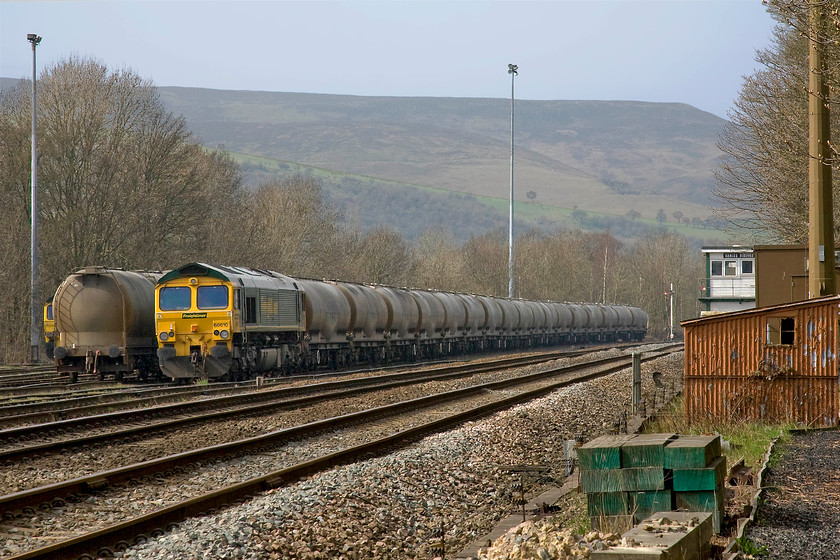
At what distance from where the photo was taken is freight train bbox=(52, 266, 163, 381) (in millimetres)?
27891

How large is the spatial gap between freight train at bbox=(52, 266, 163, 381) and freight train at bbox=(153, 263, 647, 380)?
3.51 ft

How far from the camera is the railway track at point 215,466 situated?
310 inches

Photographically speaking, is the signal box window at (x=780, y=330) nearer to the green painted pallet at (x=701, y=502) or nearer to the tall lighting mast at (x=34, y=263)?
the green painted pallet at (x=701, y=502)

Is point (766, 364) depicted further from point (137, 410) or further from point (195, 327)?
point (195, 327)

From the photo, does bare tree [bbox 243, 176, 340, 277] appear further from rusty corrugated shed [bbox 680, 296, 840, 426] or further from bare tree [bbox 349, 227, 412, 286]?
rusty corrugated shed [bbox 680, 296, 840, 426]

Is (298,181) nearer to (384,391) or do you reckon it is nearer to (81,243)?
(81,243)

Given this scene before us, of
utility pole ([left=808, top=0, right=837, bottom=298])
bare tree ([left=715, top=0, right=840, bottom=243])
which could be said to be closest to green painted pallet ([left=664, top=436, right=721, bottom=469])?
utility pole ([left=808, top=0, right=837, bottom=298])

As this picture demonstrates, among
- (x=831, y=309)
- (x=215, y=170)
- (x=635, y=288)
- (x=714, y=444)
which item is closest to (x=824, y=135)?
(x=831, y=309)

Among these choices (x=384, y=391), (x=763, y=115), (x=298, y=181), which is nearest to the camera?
(x=384, y=391)

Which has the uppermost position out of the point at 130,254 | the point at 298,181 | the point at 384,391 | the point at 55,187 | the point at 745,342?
the point at 298,181

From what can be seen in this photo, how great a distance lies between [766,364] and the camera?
15070 millimetres

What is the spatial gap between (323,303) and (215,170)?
2866 cm

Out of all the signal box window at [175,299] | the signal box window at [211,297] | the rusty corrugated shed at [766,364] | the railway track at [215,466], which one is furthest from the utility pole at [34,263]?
the rusty corrugated shed at [766,364]

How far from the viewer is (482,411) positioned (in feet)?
Answer: 59.1
